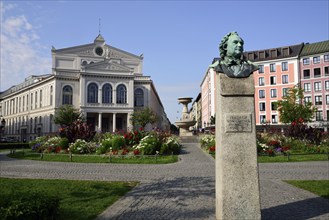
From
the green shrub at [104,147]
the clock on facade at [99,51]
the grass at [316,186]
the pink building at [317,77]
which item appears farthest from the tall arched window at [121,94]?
the grass at [316,186]

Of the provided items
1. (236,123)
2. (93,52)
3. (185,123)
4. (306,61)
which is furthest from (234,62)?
(93,52)

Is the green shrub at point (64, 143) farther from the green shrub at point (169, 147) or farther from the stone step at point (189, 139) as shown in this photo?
the stone step at point (189, 139)

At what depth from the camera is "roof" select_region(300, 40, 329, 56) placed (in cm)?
5597

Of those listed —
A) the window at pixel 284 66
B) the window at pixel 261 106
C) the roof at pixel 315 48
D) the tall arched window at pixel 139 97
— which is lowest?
the window at pixel 261 106

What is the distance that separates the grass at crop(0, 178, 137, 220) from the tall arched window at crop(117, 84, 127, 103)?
50.4 meters

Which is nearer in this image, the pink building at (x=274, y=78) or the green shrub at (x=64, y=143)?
the green shrub at (x=64, y=143)

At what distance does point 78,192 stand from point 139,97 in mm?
56328

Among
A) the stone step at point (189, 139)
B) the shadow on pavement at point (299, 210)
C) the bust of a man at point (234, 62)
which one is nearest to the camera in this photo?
the bust of a man at point (234, 62)

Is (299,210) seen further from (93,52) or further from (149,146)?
(93,52)

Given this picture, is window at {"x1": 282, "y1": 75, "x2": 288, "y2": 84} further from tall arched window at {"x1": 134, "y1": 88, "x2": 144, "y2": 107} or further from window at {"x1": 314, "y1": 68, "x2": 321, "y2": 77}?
tall arched window at {"x1": 134, "y1": 88, "x2": 144, "y2": 107}

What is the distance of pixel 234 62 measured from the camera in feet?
18.1

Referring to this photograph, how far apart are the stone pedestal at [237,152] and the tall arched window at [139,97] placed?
194ft

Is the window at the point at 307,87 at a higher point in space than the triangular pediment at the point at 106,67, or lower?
lower

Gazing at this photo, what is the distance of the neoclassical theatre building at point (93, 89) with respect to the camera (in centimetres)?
5841
